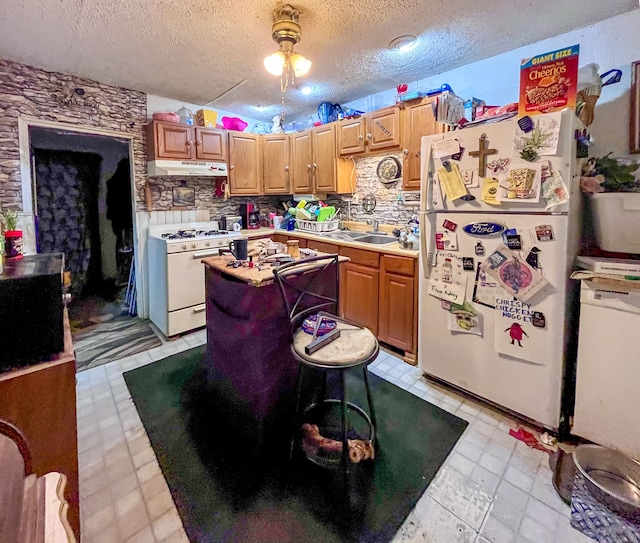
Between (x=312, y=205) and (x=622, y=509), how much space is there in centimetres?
334

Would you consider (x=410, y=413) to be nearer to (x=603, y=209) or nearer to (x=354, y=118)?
(x=603, y=209)

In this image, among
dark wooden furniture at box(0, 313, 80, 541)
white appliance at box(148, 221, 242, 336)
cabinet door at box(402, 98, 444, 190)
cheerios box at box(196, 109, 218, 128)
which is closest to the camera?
dark wooden furniture at box(0, 313, 80, 541)

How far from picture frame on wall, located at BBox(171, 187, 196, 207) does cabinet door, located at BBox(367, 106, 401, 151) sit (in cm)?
207

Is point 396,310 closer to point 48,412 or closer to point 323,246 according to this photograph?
point 323,246

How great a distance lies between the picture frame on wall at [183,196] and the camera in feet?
12.2

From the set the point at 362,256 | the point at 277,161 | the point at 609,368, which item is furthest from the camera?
the point at 277,161

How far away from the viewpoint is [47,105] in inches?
112

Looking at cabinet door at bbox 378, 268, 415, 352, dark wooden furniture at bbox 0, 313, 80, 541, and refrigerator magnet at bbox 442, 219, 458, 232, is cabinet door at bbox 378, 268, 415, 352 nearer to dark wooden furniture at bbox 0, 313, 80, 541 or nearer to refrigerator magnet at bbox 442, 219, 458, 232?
refrigerator magnet at bbox 442, 219, 458, 232

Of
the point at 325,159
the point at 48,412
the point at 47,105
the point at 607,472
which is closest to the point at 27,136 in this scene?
the point at 47,105

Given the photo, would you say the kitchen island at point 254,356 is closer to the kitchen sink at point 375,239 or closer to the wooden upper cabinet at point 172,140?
the kitchen sink at point 375,239

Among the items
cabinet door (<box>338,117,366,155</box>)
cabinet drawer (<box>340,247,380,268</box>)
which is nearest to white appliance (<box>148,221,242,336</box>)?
cabinet drawer (<box>340,247,380,268</box>)

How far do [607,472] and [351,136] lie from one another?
3.02 meters

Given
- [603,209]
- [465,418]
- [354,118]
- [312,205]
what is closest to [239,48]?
[354,118]

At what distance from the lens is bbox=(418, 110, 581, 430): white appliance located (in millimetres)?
1690
